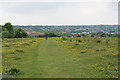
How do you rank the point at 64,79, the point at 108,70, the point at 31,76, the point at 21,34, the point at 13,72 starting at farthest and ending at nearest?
1. the point at 21,34
2. the point at 108,70
3. the point at 13,72
4. the point at 31,76
5. the point at 64,79

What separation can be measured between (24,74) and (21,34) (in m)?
104

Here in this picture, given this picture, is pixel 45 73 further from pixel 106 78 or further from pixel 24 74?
pixel 106 78

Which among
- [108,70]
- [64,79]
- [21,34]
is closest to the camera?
[64,79]

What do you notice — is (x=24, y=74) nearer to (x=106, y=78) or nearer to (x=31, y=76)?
(x=31, y=76)

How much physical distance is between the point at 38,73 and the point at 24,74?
2.91 feet

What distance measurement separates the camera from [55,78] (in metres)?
10.8

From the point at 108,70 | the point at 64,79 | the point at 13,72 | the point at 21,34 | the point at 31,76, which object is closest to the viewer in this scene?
the point at 64,79

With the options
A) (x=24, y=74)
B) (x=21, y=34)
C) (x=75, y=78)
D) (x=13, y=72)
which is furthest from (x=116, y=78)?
(x=21, y=34)

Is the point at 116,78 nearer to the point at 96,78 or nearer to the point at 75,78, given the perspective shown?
the point at 96,78

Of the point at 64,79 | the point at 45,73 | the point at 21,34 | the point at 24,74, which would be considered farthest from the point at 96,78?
the point at 21,34

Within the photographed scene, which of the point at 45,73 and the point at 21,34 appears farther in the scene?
the point at 21,34

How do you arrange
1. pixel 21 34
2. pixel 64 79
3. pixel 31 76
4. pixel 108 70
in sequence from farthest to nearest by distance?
1. pixel 21 34
2. pixel 108 70
3. pixel 31 76
4. pixel 64 79

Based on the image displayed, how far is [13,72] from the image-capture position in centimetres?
1234

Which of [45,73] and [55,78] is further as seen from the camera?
[45,73]
